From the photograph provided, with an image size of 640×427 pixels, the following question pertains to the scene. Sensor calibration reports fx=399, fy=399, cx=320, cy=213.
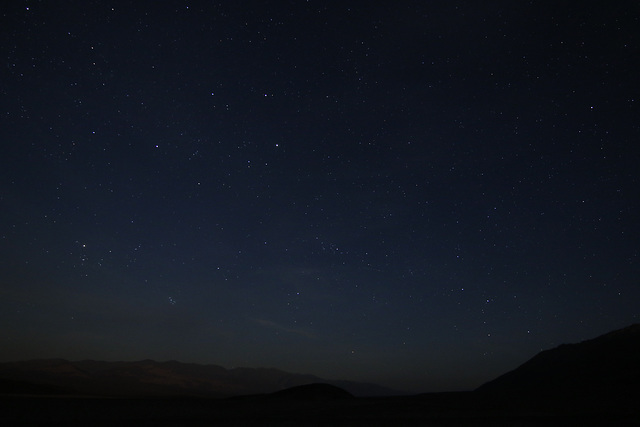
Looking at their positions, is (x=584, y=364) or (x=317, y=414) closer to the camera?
(x=317, y=414)

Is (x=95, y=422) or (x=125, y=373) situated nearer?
(x=95, y=422)

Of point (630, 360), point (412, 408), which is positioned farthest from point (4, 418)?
point (630, 360)

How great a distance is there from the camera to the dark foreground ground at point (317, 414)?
1248 centimetres

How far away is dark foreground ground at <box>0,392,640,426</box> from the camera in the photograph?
12.5 m

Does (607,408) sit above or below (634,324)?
below

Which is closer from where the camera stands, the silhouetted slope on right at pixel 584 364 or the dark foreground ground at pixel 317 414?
the dark foreground ground at pixel 317 414

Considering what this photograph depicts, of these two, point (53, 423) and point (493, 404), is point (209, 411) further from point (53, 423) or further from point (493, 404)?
point (493, 404)

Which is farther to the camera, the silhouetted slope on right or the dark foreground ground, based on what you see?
the silhouetted slope on right

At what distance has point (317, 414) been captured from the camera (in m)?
15.8

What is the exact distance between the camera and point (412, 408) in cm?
1623

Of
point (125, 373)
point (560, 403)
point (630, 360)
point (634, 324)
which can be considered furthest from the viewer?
point (125, 373)

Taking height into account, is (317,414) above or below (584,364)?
above

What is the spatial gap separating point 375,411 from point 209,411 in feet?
23.2

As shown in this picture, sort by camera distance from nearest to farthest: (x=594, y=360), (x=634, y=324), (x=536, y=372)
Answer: (x=594, y=360), (x=536, y=372), (x=634, y=324)
